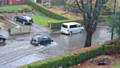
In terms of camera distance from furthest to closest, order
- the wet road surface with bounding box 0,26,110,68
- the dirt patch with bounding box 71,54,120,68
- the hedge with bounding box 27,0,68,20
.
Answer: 1. the hedge with bounding box 27,0,68,20
2. the wet road surface with bounding box 0,26,110,68
3. the dirt patch with bounding box 71,54,120,68

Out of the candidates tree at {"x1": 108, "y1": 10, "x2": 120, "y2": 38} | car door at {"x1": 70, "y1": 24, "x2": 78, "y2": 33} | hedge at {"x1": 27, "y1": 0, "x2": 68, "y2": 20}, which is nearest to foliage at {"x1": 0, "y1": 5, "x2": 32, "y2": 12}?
hedge at {"x1": 27, "y1": 0, "x2": 68, "y2": 20}

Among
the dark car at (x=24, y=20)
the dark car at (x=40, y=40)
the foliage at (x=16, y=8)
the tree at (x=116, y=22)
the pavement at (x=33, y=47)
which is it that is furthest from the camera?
the foliage at (x=16, y=8)

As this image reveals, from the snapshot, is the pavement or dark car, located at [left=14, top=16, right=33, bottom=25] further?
dark car, located at [left=14, top=16, right=33, bottom=25]

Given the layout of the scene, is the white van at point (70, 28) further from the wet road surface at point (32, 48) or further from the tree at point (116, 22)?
the tree at point (116, 22)

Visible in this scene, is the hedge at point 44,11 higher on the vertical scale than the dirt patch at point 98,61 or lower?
higher

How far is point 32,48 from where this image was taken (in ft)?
162

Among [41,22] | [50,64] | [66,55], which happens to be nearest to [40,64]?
[50,64]

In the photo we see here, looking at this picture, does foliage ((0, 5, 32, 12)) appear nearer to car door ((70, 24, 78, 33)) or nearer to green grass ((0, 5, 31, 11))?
green grass ((0, 5, 31, 11))

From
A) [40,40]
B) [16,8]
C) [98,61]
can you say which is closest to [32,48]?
[40,40]

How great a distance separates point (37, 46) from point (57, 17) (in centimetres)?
2272

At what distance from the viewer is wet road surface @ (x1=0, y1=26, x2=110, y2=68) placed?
1702 inches

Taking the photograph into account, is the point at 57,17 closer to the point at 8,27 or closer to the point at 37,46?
the point at 8,27

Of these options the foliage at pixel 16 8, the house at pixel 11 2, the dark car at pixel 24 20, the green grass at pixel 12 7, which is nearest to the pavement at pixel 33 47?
the dark car at pixel 24 20

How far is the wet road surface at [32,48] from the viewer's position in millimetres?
43219
